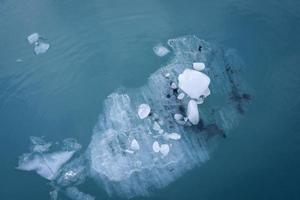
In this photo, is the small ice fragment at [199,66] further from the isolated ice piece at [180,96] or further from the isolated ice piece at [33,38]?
the isolated ice piece at [33,38]

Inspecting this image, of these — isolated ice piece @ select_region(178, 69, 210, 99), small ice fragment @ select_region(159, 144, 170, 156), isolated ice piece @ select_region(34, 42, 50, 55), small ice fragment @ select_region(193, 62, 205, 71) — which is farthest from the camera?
isolated ice piece @ select_region(34, 42, 50, 55)

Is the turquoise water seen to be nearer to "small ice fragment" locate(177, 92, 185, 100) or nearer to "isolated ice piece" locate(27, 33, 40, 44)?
"isolated ice piece" locate(27, 33, 40, 44)

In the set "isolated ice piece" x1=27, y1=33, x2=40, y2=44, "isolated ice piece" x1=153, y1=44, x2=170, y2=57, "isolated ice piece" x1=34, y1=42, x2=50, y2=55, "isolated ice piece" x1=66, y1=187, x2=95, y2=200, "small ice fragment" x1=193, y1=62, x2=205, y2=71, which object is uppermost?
"isolated ice piece" x1=27, y1=33, x2=40, y2=44

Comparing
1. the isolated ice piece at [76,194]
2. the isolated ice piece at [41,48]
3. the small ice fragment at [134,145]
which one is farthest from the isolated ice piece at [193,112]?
the isolated ice piece at [41,48]

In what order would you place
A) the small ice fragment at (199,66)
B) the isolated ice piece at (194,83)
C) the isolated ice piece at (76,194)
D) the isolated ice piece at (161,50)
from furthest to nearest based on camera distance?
the isolated ice piece at (161,50) < the small ice fragment at (199,66) < the isolated ice piece at (194,83) < the isolated ice piece at (76,194)

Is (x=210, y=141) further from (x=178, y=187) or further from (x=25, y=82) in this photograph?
(x=25, y=82)

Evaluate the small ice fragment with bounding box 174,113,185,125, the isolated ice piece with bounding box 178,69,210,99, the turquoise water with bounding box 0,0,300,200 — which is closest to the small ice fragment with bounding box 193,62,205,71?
the isolated ice piece with bounding box 178,69,210,99
